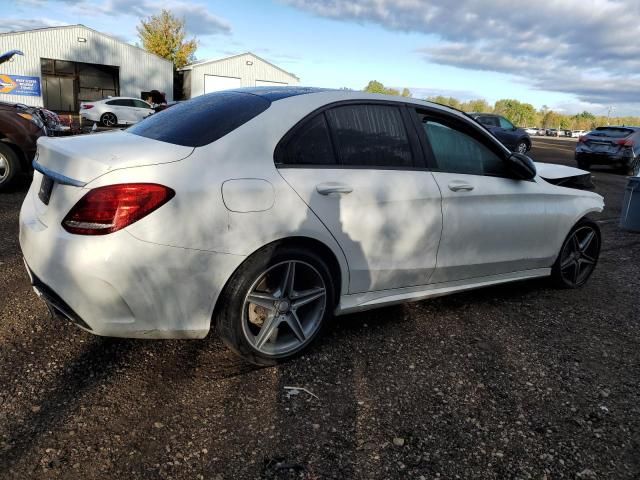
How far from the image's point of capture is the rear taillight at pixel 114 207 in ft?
7.88

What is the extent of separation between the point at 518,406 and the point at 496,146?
1.96 meters

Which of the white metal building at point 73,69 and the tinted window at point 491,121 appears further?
the white metal building at point 73,69

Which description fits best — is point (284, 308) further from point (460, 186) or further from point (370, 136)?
point (460, 186)

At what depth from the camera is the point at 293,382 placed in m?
2.85

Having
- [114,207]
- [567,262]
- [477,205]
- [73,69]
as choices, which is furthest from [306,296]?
[73,69]

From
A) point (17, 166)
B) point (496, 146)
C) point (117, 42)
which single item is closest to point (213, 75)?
point (117, 42)

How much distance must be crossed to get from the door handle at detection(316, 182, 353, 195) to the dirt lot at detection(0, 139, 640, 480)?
3.32 ft

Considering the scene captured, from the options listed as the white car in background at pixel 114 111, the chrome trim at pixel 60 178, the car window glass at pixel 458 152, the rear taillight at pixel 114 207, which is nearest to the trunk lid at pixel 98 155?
Result: the chrome trim at pixel 60 178

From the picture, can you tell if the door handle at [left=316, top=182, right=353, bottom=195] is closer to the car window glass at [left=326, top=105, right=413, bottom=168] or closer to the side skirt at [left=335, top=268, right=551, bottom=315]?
the car window glass at [left=326, top=105, right=413, bottom=168]

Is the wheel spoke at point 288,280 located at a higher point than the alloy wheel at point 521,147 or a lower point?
lower

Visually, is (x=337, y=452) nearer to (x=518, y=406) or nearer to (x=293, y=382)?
(x=293, y=382)

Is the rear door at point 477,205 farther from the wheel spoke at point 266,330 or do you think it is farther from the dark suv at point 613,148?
the dark suv at point 613,148

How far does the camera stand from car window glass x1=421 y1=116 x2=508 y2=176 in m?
3.57

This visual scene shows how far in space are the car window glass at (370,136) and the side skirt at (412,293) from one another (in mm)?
827
